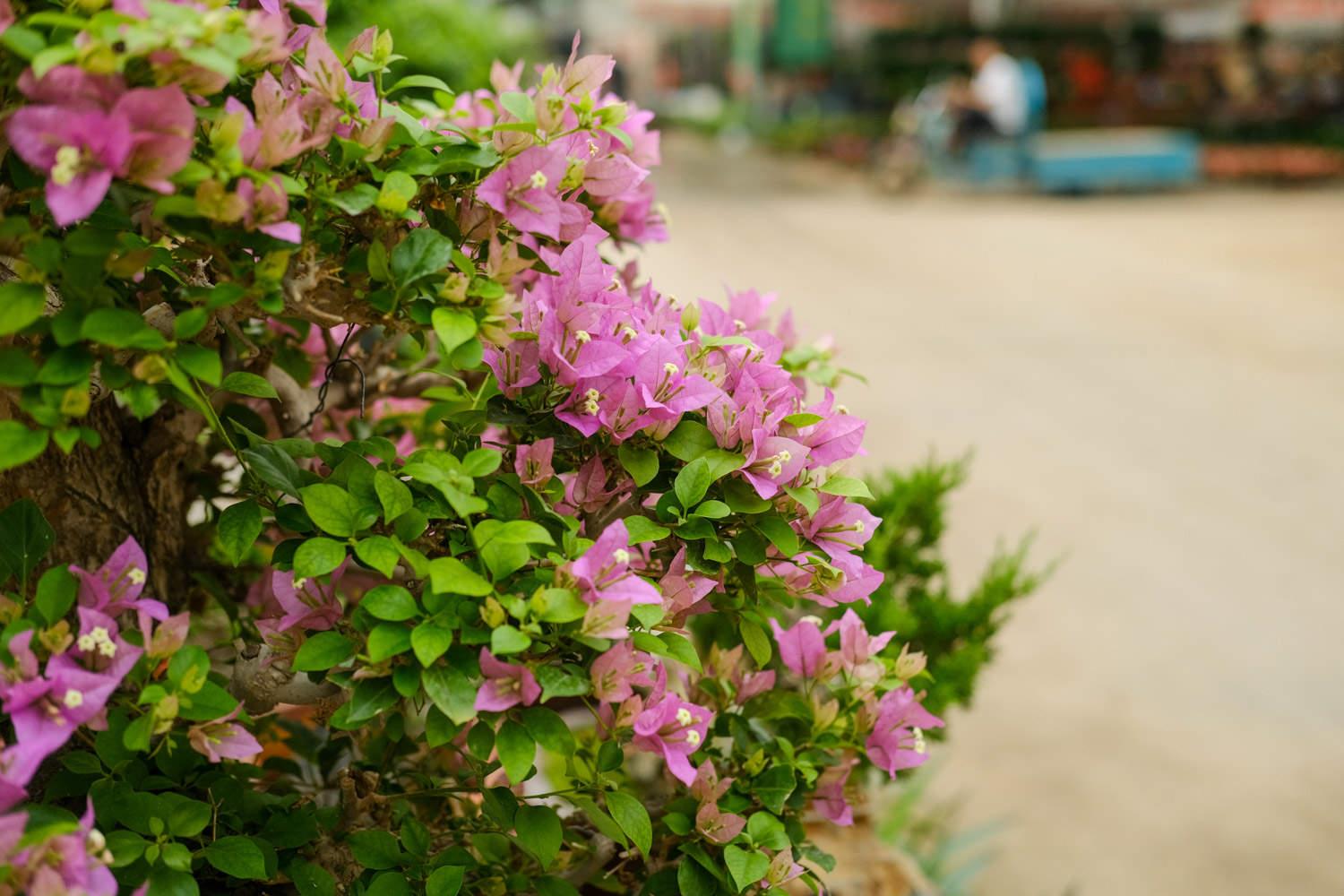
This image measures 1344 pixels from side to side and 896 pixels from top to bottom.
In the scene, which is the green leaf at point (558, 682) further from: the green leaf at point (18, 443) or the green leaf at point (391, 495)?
the green leaf at point (18, 443)

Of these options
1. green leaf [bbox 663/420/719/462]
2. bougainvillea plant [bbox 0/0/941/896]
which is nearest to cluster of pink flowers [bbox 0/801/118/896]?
bougainvillea plant [bbox 0/0/941/896]

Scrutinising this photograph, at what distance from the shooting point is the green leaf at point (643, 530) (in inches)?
41.9

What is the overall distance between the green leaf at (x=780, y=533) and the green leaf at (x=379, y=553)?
32 cm

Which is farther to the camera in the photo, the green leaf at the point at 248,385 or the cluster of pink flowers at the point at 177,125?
the green leaf at the point at 248,385

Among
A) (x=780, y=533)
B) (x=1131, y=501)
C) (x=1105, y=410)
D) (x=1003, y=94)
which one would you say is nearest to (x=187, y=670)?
(x=780, y=533)

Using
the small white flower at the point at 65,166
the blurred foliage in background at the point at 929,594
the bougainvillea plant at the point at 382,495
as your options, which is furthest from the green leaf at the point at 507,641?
the blurred foliage in background at the point at 929,594

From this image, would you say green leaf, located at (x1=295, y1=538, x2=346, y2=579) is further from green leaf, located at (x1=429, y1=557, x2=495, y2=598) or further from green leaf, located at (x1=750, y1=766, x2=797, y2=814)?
green leaf, located at (x1=750, y1=766, x2=797, y2=814)

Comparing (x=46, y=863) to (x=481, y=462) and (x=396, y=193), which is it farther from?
(x=396, y=193)

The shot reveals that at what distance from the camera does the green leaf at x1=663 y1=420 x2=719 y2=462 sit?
110cm

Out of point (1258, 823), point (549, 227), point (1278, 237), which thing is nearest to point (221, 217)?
point (549, 227)

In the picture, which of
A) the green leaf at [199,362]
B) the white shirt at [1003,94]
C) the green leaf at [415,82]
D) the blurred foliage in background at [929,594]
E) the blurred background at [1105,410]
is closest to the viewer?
the green leaf at [199,362]

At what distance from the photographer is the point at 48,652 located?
3.19 feet

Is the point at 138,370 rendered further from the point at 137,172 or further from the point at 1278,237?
the point at 1278,237

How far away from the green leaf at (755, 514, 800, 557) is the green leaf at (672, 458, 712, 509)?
0.25ft
